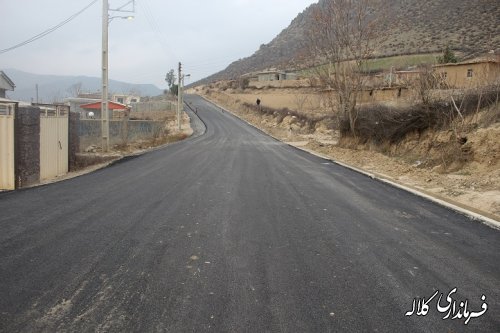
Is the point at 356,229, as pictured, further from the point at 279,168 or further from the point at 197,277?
the point at 279,168

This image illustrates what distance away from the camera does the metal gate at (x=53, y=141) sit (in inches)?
547

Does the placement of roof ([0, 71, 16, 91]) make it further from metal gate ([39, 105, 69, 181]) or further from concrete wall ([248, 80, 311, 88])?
concrete wall ([248, 80, 311, 88])

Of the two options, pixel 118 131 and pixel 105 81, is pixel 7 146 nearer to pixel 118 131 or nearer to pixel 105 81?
pixel 105 81

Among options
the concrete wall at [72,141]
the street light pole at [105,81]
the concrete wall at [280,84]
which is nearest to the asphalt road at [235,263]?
the concrete wall at [72,141]

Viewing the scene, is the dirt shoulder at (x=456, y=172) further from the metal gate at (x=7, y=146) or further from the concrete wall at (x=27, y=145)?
the metal gate at (x=7, y=146)

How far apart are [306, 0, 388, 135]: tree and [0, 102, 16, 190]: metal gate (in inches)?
736

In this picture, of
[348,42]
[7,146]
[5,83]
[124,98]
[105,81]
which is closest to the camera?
[7,146]

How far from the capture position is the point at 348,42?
26.2 meters

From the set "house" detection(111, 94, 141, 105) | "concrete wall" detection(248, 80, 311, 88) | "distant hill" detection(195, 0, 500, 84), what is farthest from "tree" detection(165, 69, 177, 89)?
"distant hill" detection(195, 0, 500, 84)

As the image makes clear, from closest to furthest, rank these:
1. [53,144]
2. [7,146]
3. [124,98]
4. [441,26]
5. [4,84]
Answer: [7,146] → [53,144] → [4,84] → [441,26] → [124,98]

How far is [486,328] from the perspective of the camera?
3.95 m

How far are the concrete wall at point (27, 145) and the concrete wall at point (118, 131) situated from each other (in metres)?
13.5

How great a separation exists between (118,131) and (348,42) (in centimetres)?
1797

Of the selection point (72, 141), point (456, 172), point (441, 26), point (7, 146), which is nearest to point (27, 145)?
point (7, 146)
